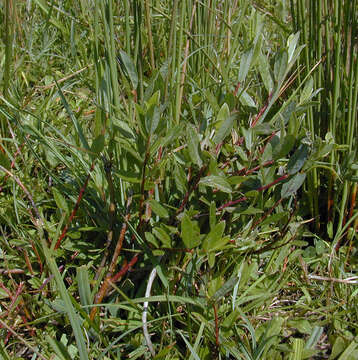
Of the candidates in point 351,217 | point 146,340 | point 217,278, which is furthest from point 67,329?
point 351,217

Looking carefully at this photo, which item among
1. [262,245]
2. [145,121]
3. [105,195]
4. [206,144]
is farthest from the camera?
[262,245]

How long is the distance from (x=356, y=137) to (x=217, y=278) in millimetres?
503

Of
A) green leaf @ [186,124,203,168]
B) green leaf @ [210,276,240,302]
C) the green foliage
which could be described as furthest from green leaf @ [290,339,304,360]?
green leaf @ [186,124,203,168]

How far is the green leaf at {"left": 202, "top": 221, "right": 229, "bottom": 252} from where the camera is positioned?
0.88 m

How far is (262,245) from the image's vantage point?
1.15 metres

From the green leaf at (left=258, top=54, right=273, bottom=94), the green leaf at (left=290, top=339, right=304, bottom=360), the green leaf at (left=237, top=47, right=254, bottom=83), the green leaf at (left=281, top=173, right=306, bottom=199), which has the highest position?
the green leaf at (left=237, top=47, right=254, bottom=83)

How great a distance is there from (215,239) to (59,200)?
36 cm

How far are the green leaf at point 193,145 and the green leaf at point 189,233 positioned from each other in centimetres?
10

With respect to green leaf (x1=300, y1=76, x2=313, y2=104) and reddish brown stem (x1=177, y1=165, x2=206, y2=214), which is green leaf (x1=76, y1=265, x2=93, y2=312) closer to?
reddish brown stem (x1=177, y1=165, x2=206, y2=214)

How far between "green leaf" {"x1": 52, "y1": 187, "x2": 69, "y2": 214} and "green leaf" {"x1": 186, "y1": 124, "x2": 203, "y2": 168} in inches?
13.0

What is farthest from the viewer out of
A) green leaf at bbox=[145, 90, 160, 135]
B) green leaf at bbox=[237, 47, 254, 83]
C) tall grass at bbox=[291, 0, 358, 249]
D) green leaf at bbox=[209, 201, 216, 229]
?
tall grass at bbox=[291, 0, 358, 249]

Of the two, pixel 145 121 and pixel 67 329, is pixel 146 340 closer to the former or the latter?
pixel 67 329

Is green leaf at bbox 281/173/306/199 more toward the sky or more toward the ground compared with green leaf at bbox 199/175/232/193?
more toward the ground

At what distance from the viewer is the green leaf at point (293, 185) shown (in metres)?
0.97
